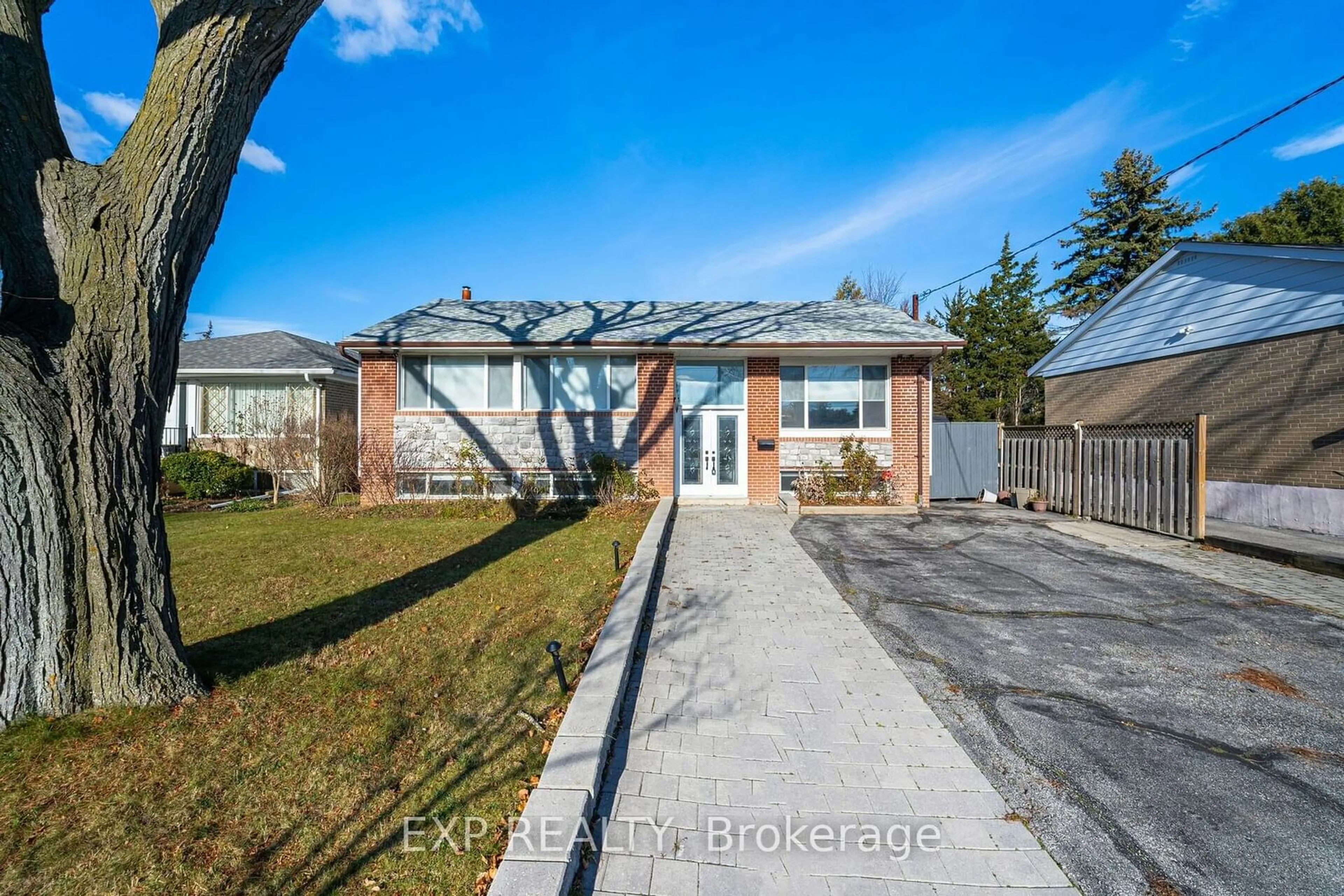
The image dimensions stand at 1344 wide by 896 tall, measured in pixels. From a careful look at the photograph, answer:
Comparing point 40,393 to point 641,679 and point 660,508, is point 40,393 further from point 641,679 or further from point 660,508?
point 660,508

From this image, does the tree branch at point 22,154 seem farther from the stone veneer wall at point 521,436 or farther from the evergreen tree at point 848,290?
the evergreen tree at point 848,290

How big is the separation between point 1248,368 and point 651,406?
37.8ft

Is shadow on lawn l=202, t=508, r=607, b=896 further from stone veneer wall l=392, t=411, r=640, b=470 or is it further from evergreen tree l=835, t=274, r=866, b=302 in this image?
evergreen tree l=835, t=274, r=866, b=302

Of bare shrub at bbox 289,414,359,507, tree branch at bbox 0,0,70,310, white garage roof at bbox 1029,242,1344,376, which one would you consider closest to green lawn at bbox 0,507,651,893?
tree branch at bbox 0,0,70,310

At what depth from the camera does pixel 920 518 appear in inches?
404

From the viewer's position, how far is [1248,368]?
9906mm

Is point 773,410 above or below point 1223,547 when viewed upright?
above

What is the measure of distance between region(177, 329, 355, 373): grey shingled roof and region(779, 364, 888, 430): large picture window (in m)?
11.5

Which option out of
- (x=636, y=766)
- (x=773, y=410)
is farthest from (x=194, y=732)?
(x=773, y=410)

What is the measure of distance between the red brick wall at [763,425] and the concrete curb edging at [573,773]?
731 centimetres

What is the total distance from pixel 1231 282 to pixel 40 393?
16.7 meters

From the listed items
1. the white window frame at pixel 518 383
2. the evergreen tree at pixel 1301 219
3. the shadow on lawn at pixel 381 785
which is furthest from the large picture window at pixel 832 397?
the evergreen tree at pixel 1301 219

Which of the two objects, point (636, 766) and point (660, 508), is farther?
point (660, 508)

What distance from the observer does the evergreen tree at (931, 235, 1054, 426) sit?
25.1 meters
